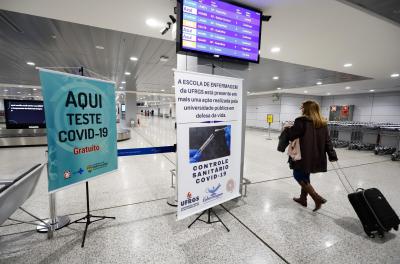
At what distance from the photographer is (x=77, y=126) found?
1911 mm

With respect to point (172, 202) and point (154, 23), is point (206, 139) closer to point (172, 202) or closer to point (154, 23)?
point (172, 202)

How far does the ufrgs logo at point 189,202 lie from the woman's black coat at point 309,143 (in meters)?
1.47

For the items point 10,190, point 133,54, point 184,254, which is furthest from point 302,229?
point 133,54

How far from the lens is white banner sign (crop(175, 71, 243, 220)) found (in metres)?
1.96

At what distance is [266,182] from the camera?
4.07 metres

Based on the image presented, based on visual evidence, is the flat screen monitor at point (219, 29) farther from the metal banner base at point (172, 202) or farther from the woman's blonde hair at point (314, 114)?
the metal banner base at point (172, 202)

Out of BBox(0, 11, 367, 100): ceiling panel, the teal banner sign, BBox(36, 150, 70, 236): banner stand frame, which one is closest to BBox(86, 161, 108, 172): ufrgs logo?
the teal banner sign

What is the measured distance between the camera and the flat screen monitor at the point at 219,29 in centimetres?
223

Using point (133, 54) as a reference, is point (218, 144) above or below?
below

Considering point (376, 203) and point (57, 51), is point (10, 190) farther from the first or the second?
point (57, 51)

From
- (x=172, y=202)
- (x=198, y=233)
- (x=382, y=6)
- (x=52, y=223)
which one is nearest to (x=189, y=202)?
(x=198, y=233)

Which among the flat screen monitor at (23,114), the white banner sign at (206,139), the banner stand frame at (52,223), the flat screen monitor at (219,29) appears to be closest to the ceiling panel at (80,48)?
the flat screen monitor at (219,29)

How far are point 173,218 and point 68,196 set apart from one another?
6.42ft

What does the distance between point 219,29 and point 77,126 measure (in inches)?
79.3
